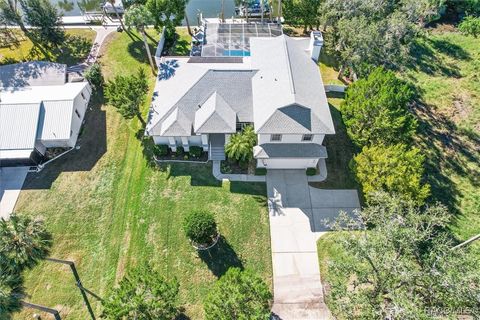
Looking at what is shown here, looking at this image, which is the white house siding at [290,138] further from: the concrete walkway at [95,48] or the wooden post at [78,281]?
the concrete walkway at [95,48]

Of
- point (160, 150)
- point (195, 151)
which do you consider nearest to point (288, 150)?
point (195, 151)

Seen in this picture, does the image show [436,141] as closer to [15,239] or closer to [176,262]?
[176,262]

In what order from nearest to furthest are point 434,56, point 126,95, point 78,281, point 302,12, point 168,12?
point 78,281 < point 126,95 < point 168,12 < point 434,56 < point 302,12

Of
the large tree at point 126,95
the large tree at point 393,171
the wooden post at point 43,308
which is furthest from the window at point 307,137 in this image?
the wooden post at point 43,308

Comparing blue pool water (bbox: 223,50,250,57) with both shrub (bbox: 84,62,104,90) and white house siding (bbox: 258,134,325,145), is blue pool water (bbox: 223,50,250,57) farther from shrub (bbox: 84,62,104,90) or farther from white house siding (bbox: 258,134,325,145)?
shrub (bbox: 84,62,104,90)

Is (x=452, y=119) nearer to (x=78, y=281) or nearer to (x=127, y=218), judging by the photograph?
(x=127, y=218)

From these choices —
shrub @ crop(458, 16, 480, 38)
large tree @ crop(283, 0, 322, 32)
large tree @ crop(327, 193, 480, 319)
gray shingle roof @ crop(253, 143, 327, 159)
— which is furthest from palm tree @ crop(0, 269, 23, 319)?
shrub @ crop(458, 16, 480, 38)
